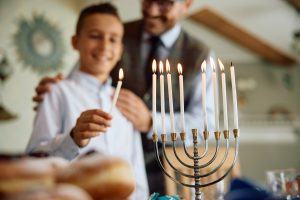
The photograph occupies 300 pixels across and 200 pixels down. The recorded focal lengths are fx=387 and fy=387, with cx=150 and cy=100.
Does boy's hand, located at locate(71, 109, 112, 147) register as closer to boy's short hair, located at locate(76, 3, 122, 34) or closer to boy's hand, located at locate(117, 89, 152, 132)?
boy's hand, located at locate(117, 89, 152, 132)

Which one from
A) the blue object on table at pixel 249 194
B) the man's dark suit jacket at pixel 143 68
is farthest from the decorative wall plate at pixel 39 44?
the blue object on table at pixel 249 194

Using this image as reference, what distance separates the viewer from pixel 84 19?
1.39 m

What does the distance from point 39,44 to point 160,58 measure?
0.47 m

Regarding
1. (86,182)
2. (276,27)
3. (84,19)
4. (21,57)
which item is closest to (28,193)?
(86,182)

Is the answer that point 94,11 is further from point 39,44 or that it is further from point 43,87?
point 43,87

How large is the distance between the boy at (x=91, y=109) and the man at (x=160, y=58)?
0.05 meters

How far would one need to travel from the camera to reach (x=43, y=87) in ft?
4.27

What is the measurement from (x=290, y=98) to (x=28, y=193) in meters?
3.17

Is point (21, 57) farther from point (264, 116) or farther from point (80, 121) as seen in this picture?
point (264, 116)

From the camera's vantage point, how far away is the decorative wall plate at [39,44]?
4.36 feet

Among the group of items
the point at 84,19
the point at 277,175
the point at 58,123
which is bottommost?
the point at 277,175

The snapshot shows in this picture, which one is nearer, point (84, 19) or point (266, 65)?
point (84, 19)

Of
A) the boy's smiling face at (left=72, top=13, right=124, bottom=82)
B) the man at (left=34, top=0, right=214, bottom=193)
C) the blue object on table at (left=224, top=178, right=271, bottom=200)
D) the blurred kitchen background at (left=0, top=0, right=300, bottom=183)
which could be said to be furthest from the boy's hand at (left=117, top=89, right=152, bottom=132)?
the blue object on table at (left=224, top=178, right=271, bottom=200)

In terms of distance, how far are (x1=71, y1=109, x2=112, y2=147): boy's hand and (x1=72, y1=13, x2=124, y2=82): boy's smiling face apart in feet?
0.79
